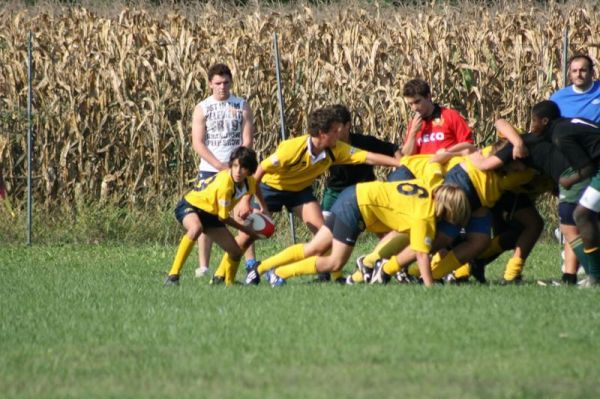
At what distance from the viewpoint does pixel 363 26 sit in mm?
21234

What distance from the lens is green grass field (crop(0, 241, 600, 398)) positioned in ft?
25.6

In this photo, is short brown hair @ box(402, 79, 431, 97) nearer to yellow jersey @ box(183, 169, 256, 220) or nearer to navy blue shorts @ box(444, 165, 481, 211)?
navy blue shorts @ box(444, 165, 481, 211)

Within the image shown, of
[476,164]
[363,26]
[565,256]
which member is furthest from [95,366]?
[363,26]

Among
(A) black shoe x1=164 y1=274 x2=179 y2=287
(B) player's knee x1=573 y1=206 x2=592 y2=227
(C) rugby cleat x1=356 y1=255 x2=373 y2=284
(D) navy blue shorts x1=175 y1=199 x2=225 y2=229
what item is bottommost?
(A) black shoe x1=164 y1=274 x2=179 y2=287

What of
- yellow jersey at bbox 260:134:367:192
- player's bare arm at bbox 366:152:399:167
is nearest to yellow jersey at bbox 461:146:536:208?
player's bare arm at bbox 366:152:399:167

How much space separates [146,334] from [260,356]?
1329mm

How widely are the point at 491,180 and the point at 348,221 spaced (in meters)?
1.49

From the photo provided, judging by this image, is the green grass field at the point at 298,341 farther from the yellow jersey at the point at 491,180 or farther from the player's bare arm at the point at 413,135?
the player's bare arm at the point at 413,135

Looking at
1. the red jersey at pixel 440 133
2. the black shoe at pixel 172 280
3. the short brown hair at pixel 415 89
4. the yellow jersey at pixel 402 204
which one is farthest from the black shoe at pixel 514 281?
the black shoe at pixel 172 280

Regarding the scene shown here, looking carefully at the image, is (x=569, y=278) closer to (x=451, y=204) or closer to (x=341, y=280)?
(x=451, y=204)

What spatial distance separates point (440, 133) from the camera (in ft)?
46.3

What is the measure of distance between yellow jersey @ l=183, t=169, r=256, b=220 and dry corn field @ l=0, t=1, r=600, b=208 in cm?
645

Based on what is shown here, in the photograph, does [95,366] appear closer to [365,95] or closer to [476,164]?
[476,164]

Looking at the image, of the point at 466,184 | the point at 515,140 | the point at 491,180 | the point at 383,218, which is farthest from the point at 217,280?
the point at 515,140
